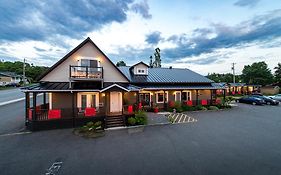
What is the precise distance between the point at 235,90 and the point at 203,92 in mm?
27515

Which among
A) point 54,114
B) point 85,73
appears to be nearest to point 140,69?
point 85,73

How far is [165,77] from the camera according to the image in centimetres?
2330

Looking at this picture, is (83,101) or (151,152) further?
(83,101)

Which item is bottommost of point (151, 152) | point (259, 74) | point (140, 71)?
point (151, 152)

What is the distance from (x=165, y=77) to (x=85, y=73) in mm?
12442

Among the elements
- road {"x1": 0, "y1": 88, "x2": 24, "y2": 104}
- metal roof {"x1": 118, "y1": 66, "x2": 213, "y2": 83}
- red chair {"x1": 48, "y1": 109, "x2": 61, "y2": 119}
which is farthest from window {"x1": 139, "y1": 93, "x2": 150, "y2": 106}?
road {"x1": 0, "y1": 88, "x2": 24, "y2": 104}

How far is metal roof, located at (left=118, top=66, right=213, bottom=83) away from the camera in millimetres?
21553

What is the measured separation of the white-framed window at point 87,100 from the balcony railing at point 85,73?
1907 mm

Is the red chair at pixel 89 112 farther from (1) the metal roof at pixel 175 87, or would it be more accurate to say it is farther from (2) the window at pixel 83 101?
(1) the metal roof at pixel 175 87

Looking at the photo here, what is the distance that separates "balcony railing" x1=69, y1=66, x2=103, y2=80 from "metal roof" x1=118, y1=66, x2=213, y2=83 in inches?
227

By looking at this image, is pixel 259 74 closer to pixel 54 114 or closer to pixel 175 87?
pixel 175 87

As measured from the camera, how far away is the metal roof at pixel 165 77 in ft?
70.7

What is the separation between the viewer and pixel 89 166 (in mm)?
6777

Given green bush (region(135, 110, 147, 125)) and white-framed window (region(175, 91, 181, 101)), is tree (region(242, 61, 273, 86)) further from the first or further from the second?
green bush (region(135, 110, 147, 125))
